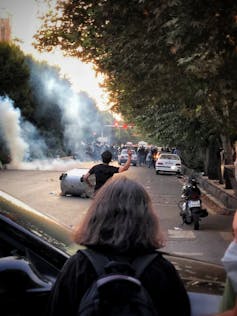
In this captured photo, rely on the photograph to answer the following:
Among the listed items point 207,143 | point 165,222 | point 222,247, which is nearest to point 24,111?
point 207,143

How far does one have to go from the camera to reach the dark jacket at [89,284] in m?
2.15

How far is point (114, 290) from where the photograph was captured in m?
1.98

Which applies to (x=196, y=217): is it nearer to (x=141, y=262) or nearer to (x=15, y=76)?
(x=141, y=262)

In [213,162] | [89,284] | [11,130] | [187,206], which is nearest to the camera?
[89,284]

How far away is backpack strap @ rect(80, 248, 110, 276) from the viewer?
2.11 meters

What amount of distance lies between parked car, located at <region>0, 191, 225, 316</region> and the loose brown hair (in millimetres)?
581

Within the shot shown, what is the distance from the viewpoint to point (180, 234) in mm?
12336

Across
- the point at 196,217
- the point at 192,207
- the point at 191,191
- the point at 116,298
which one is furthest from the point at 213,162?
the point at 116,298

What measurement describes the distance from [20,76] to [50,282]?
44700 millimetres

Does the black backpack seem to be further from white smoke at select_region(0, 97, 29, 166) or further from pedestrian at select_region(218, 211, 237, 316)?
white smoke at select_region(0, 97, 29, 166)

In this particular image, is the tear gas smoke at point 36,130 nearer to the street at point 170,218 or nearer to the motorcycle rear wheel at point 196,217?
the street at point 170,218

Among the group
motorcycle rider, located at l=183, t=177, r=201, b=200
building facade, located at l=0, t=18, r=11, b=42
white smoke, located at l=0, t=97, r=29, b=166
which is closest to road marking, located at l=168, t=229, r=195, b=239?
motorcycle rider, located at l=183, t=177, r=201, b=200

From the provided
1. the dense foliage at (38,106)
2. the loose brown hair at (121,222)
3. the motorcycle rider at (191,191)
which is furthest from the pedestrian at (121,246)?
the dense foliage at (38,106)

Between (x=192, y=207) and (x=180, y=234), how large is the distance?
120cm
